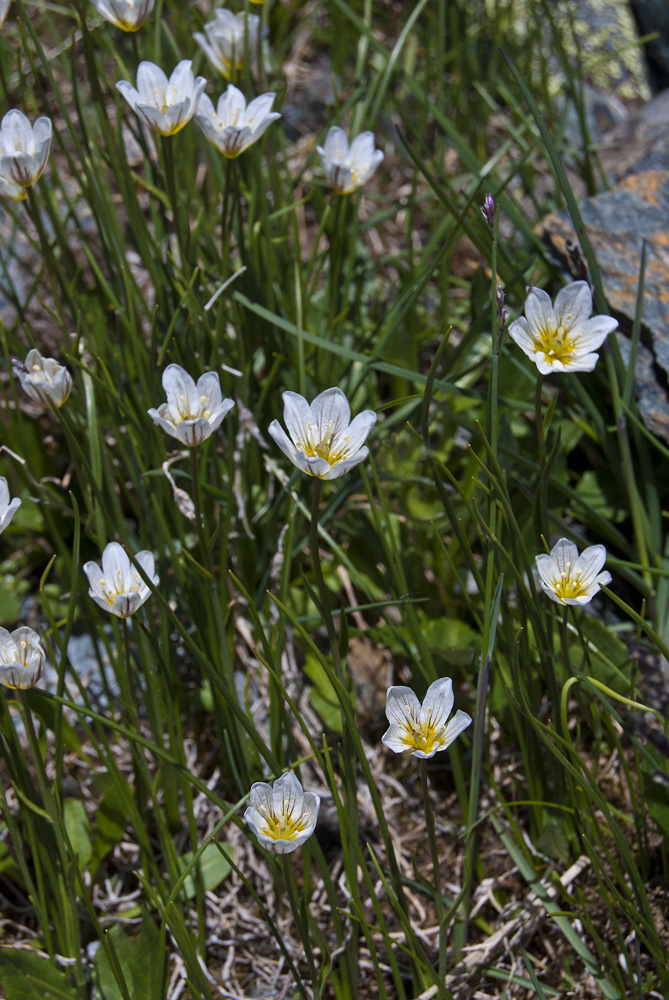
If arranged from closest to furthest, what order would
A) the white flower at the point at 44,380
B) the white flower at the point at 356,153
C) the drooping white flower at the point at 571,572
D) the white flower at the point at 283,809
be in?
the white flower at the point at 283,809
the drooping white flower at the point at 571,572
the white flower at the point at 44,380
the white flower at the point at 356,153

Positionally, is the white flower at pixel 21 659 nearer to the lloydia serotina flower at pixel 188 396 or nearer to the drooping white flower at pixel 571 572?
the lloydia serotina flower at pixel 188 396

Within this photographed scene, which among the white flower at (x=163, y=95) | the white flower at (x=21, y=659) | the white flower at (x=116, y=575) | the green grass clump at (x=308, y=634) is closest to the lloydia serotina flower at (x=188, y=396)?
the green grass clump at (x=308, y=634)

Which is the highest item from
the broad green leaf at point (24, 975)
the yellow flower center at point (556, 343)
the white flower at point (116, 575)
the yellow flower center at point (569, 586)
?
the yellow flower center at point (556, 343)

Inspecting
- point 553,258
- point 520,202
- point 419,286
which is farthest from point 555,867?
point 520,202

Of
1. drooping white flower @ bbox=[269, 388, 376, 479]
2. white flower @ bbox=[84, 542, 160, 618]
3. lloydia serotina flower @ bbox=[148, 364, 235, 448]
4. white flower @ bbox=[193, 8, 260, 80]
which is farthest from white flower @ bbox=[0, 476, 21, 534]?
white flower @ bbox=[193, 8, 260, 80]

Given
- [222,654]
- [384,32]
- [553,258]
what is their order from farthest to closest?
[384,32] → [553,258] → [222,654]

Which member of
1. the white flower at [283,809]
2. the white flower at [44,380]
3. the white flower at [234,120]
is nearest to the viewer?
the white flower at [283,809]

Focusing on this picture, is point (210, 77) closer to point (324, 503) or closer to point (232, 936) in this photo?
point (324, 503)
